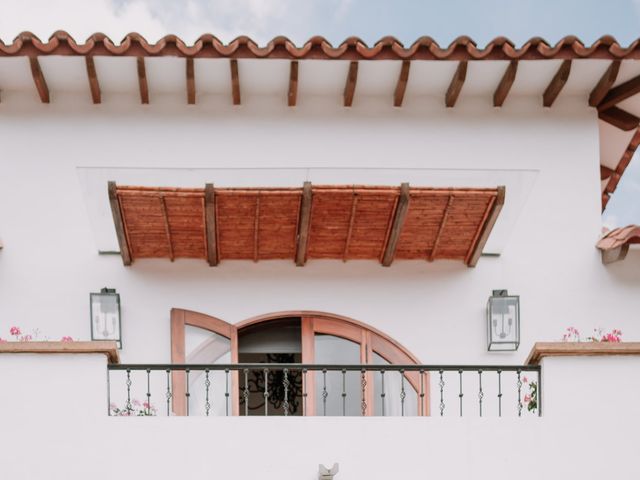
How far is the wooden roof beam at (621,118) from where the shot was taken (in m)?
12.9

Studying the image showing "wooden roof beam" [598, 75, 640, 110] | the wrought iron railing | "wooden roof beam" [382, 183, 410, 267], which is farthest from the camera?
"wooden roof beam" [598, 75, 640, 110]

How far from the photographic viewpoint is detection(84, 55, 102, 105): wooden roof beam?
37.9 feet

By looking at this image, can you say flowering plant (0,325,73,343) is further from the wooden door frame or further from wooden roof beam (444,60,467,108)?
wooden roof beam (444,60,467,108)

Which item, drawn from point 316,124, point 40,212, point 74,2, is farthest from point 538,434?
point 74,2

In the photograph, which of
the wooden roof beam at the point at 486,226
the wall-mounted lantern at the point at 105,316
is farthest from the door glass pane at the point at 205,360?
the wooden roof beam at the point at 486,226

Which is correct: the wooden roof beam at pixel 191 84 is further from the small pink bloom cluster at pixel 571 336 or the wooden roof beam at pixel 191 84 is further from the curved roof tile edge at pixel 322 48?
the small pink bloom cluster at pixel 571 336

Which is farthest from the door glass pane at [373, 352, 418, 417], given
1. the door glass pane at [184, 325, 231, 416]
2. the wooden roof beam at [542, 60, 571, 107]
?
the wooden roof beam at [542, 60, 571, 107]

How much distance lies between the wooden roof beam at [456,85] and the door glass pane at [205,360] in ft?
10.8

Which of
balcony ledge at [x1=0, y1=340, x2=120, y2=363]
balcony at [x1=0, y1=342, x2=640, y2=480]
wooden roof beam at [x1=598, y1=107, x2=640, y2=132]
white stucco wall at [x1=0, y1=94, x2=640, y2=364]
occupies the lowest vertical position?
balcony at [x1=0, y1=342, x2=640, y2=480]

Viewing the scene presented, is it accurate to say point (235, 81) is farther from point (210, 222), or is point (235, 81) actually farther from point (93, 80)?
point (210, 222)

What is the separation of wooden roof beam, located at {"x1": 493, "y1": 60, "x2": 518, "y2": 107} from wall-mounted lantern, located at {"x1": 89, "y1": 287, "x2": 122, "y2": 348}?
14.0ft

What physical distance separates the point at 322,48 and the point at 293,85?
25.9 inches

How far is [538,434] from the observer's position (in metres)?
9.50

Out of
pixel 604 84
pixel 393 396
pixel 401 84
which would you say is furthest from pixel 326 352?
pixel 604 84
